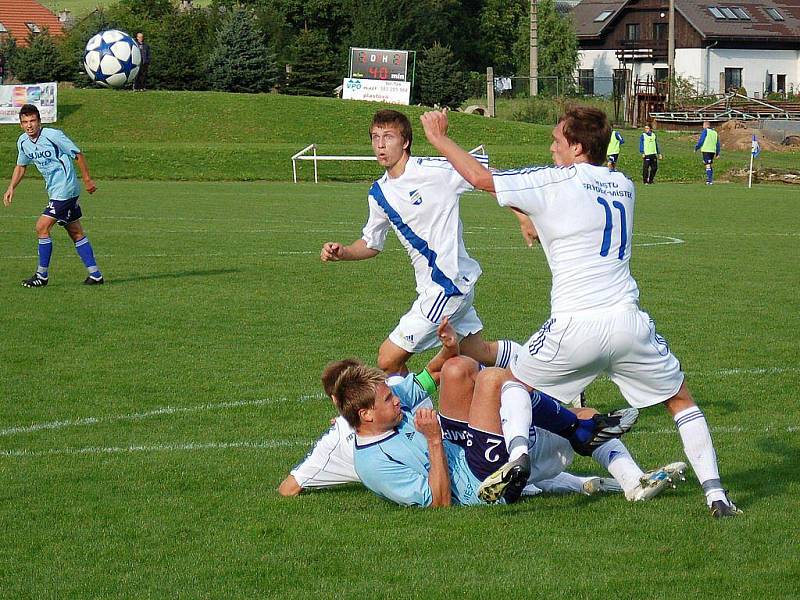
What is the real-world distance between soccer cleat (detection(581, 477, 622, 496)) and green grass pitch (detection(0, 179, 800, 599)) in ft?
0.27

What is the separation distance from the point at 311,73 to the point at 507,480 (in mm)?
57878

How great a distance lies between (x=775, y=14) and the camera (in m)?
86.6

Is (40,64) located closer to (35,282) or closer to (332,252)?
(35,282)

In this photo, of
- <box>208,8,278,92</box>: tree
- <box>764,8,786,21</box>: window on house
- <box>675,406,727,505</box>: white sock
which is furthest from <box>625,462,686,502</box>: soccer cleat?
<box>764,8,786,21</box>: window on house

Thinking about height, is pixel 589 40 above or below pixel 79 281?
above

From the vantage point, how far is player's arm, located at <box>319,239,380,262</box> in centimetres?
753

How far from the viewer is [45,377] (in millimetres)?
9266

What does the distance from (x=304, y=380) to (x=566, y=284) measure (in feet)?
13.1

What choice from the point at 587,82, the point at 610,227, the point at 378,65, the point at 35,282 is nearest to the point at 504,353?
the point at 610,227

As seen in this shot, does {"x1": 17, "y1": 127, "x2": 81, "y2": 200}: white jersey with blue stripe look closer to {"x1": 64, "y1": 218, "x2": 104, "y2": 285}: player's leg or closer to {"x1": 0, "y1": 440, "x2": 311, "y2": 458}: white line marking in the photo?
{"x1": 64, "y1": 218, "x2": 104, "y2": 285}: player's leg

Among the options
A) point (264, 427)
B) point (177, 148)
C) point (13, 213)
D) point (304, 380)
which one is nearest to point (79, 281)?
point (304, 380)

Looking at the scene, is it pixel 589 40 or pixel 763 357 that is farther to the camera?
pixel 589 40

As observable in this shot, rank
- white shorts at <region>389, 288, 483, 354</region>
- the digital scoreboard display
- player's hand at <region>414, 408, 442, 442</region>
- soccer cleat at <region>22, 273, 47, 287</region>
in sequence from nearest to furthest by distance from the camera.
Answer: player's hand at <region>414, 408, 442, 442</region>, white shorts at <region>389, 288, 483, 354</region>, soccer cleat at <region>22, 273, 47, 287</region>, the digital scoreboard display

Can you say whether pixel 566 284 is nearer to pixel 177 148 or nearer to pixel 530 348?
pixel 530 348
